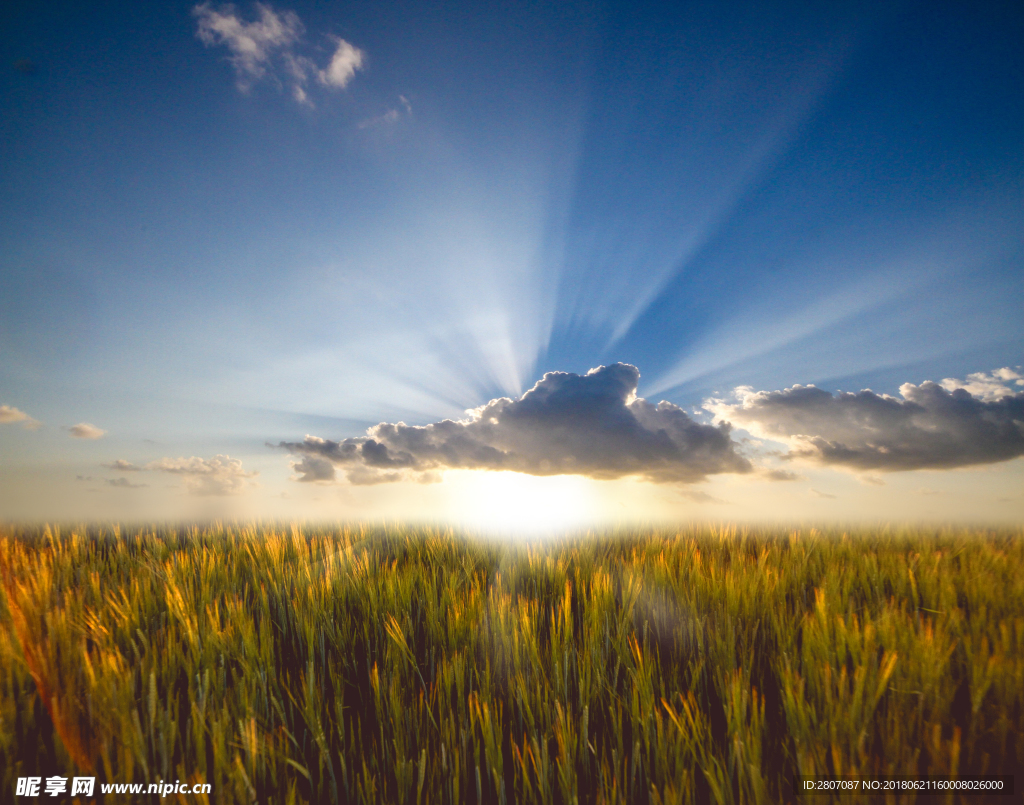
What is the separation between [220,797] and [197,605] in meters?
1.51

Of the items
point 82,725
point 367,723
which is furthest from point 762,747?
point 82,725

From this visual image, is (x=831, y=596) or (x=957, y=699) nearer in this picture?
(x=957, y=699)

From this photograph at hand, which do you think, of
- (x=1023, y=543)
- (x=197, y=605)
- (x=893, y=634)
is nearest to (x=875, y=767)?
(x=893, y=634)

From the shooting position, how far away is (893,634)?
1.53 metres

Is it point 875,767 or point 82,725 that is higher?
point 875,767

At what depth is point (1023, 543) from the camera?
3803 mm

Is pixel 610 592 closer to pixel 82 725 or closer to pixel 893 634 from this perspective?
pixel 893 634

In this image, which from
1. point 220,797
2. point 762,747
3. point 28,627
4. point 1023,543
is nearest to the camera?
point 220,797

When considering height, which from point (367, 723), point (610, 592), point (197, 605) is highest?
point (610, 592)

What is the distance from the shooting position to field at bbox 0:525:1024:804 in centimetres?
113

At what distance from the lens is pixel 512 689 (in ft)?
4.75

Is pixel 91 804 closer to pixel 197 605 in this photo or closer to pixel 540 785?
pixel 540 785

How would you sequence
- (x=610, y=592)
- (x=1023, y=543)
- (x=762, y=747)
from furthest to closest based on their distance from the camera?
(x=1023, y=543), (x=610, y=592), (x=762, y=747)

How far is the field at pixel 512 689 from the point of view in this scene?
1.13 metres
